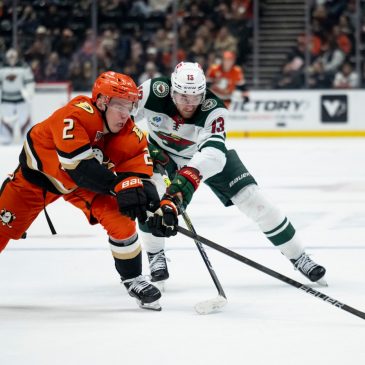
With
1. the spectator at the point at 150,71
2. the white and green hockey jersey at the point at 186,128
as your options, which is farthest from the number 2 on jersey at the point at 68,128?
the spectator at the point at 150,71

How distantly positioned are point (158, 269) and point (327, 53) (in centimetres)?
911

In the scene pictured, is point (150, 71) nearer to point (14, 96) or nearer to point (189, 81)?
point (14, 96)

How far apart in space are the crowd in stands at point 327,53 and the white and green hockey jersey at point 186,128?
8.31m

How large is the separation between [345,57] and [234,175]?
889 centimetres

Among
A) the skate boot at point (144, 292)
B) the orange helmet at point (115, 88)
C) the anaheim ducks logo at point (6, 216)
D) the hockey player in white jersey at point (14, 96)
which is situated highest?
the orange helmet at point (115, 88)

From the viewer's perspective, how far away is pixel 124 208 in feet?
11.3

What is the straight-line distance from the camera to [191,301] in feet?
12.6

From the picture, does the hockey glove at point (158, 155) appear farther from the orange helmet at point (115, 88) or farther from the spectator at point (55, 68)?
the spectator at point (55, 68)

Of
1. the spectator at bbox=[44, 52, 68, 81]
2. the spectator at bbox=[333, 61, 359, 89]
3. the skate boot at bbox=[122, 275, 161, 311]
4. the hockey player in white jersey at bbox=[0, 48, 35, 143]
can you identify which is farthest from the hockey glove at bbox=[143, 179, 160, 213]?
the spectator at bbox=[44, 52, 68, 81]

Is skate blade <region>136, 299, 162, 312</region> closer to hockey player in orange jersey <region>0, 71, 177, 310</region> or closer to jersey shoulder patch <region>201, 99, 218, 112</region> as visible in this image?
hockey player in orange jersey <region>0, 71, 177, 310</region>

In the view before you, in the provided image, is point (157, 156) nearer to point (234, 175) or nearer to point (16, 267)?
point (234, 175)

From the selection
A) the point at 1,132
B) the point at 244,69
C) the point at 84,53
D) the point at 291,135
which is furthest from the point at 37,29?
the point at 291,135

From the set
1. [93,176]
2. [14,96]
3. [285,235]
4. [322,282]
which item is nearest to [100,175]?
[93,176]

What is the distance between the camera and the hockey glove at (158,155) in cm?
436
